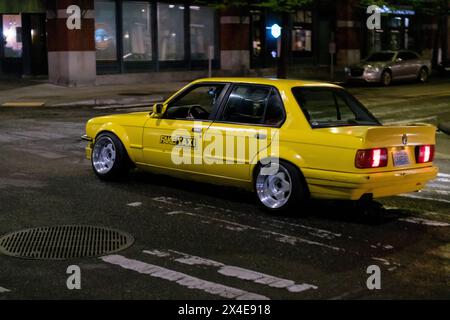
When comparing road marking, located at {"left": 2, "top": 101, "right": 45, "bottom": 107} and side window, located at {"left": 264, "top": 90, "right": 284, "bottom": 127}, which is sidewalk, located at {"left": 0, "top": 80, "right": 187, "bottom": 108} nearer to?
road marking, located at {"left": 2, "top": 101, "right": 45, "bottom": 107}

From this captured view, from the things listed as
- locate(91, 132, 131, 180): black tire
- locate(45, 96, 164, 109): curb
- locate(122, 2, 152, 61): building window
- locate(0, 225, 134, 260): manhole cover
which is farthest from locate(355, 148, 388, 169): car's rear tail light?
locate(122, 2, 152, 61): building window

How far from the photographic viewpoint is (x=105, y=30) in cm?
2927

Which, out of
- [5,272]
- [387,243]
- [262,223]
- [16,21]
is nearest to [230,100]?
[262,223]

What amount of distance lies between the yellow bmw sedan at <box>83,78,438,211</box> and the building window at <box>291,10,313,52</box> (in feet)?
97.8

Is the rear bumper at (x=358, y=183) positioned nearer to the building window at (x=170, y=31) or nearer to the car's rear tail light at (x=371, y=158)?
the car's rear tail light at (x=371, y=158)

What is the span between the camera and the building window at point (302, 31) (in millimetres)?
38281

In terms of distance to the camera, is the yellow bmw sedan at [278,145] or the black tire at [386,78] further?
the black tire at [386,78]

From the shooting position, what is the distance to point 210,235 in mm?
7059

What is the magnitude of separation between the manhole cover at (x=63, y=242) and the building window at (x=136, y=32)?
23.7m

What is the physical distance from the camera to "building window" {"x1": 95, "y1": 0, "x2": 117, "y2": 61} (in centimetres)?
2895

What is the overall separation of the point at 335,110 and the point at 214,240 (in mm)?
3024

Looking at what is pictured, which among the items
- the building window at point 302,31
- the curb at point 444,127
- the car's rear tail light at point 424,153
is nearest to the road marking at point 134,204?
the car's rear tail light at point 424,153

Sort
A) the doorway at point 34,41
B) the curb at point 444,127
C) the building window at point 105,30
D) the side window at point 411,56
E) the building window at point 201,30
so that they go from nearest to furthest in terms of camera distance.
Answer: the curb at point 444,127 < the building window at point 105,30 < the doorway at point 34,41 < the side window at point 411,56 < the building window at point 201,30

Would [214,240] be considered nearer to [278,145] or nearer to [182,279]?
[182,279]
